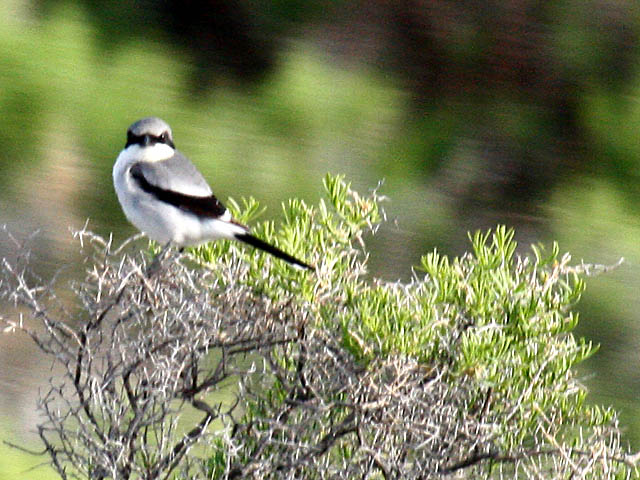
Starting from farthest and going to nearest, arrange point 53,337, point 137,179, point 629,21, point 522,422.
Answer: point 629,21 → point 137,179 → point 522,422 → point 53,337

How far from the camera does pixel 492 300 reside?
2094mm

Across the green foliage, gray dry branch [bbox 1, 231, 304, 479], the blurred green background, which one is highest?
the blurred green background

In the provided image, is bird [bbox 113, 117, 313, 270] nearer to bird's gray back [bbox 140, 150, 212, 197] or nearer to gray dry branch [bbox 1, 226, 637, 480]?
bird's gray back [bbox 140, 150, 212, 197]

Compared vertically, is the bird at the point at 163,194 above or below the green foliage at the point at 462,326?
above

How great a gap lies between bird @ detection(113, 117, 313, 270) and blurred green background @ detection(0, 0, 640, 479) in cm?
135

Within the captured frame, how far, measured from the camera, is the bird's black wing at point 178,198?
2.93 metres

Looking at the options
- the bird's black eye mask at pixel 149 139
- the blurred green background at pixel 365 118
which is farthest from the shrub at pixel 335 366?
the blurred green background at pixel 365 118

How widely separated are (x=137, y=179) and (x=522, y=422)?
1.42 metres

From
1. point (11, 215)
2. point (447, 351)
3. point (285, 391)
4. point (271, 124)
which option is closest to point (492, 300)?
point (447, 351)

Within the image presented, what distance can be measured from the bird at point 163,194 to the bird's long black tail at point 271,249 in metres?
0.23

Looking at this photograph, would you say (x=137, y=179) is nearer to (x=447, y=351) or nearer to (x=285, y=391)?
(x=285, y=391)

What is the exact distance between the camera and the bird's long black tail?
7.07 feet

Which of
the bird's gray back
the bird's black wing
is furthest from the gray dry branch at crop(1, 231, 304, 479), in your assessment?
the bird's gray back

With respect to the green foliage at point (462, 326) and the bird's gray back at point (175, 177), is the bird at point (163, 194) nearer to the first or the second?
the bird's gray back at point (175, 177)
